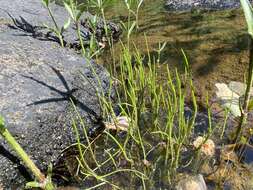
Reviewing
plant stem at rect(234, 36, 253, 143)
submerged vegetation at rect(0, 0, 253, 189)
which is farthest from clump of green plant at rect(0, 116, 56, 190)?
plant stem at rect(234, 36, 253, 143)

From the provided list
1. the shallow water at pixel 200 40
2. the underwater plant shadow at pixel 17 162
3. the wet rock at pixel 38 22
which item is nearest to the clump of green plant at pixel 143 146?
the underwater plant shadow at pixel 17 162

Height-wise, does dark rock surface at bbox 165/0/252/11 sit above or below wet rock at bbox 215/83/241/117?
below

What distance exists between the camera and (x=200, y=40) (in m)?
3.79

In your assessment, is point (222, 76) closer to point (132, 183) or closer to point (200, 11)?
point (132, 183)

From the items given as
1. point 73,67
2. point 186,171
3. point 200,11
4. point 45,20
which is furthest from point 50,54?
point 200,11

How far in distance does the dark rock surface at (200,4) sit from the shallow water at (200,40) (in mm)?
159

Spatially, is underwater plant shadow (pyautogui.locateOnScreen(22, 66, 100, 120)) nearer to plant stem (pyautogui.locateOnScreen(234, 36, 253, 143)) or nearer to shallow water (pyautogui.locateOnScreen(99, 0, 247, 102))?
shallow water (pyautogui.locateOnScreen(99, 0, 247, 102))

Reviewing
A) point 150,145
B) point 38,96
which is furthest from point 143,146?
point 38,96

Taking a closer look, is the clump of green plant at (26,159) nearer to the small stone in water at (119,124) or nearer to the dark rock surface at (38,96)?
the dark rock surface at (38,96)

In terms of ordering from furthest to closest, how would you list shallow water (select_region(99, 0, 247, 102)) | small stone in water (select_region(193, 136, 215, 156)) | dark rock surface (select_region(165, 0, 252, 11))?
dark rock surface (select_region(165, 0, 252, 11)) < shallow water (select_region(99, 0, 247, 102)) < small stone in water (select_region(193, 136, 215, 156))

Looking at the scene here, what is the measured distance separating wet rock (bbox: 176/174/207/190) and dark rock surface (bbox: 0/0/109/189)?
2.36ft

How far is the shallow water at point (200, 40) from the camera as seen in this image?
3.14 metres

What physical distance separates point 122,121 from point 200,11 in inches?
107

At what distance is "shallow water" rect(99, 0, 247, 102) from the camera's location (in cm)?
314
